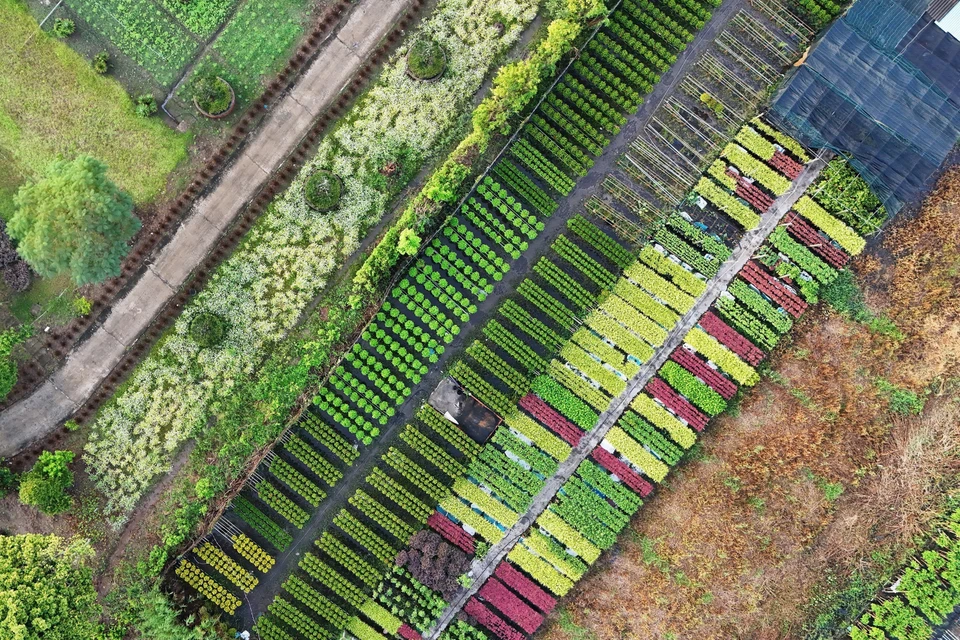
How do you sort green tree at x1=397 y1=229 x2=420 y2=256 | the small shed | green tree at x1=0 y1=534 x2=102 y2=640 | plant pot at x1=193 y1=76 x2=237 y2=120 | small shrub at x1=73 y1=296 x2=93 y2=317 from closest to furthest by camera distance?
1. green tree at x1=0 y1=534 x2=102 y2=640
2. green tree at x1=397 y1=229 x2=420 y2=256
3. the small shed
4. plant pot at x1=193 y1=76 x2=237 y2=120
5. small shrub at x1=73 y1=296 x2=93 y2=317

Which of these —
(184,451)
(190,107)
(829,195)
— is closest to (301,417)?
(184,451)

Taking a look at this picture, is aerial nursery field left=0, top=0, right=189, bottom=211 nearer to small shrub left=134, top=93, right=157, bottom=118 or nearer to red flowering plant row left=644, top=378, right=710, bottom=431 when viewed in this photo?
small shrub left=134, top=93, right=157, bottom=118

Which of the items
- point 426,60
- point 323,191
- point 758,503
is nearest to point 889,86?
point 758,503

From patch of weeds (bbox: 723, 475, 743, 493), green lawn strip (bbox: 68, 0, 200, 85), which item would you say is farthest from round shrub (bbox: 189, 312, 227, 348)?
patch of weeds (bbox: 723, 475, 743, 493)

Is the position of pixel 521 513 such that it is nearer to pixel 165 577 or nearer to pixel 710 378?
pixel 710 378

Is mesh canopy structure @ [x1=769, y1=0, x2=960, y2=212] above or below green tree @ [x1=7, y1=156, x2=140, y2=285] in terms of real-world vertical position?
above

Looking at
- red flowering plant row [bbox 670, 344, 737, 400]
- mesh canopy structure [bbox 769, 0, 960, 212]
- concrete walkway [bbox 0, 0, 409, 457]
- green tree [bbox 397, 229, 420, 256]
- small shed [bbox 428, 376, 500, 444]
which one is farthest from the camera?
concrete walkway [bbox 0, 0, 409, 457]

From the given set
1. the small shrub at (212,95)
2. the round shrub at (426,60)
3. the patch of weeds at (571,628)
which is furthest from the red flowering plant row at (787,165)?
the small shrub at (212,95)

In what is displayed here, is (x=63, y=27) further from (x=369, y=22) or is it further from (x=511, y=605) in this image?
(x=511, y=605)
